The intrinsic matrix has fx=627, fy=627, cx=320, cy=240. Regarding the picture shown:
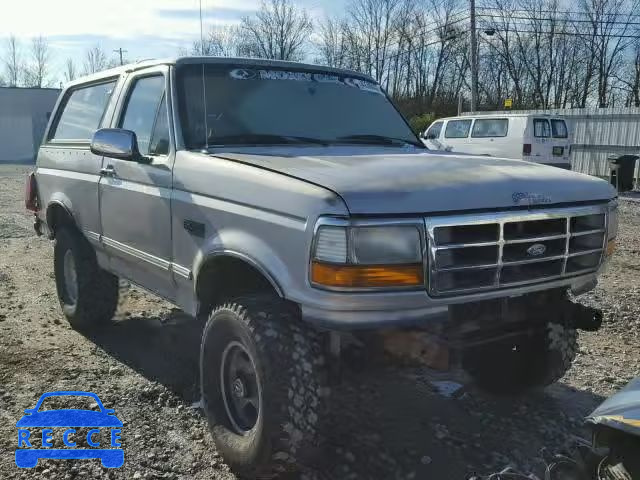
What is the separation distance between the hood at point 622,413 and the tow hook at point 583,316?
30.3 inches

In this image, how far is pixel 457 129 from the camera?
18.7m

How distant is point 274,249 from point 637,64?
42.6m

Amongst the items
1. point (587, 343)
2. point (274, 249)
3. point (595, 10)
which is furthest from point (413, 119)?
point (274, 249)

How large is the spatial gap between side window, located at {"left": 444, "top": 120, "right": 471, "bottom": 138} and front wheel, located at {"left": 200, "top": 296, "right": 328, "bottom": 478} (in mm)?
16416

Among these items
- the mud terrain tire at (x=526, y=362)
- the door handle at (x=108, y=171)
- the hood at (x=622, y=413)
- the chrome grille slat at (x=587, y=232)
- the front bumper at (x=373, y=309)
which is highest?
the door handle at (x=108, y=171)

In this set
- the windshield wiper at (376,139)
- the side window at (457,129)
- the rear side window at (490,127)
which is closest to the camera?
the windshield wiper at (376,139)

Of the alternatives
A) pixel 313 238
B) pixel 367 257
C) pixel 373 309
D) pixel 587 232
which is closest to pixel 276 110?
pixel 313 238

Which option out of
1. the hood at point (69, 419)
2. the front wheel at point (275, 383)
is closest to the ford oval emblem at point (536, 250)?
the front wheel at point (275, 383)

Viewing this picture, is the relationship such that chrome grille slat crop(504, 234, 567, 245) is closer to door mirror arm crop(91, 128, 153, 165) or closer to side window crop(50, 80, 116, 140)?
door mirror arm crop(91, 128, 153, 165)

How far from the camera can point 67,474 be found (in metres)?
3.08

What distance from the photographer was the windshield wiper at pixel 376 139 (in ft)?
13.0

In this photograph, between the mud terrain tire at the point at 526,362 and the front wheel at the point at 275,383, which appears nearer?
the front wheel at the point at 275,383

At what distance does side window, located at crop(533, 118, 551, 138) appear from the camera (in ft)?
54.8

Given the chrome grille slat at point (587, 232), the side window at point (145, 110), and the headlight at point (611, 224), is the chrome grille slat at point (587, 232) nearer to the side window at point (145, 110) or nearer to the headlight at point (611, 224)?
the headlight at point (611, 224)
